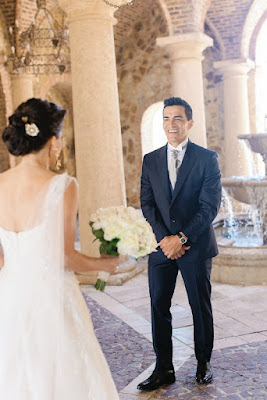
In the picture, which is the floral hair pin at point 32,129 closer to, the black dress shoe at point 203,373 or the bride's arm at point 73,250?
the bride's arm at point 73,250

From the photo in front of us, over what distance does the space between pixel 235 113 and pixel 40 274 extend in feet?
36.1

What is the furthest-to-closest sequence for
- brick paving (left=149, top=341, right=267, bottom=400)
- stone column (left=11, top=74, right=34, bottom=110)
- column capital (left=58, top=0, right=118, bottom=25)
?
stone column (left=11, top=74, right=34, bottom=110), column capital (left=58, top=0, right=118, bottom=25), brick paving (left=149, top=341, right=267, bottom=400)

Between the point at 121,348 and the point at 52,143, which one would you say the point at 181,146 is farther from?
the point at 121,348

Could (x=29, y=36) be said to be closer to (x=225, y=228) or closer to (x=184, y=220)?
(x=225, y=228)

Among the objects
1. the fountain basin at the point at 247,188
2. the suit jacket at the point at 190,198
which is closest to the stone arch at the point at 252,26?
the fountain basin at the point at 247,188

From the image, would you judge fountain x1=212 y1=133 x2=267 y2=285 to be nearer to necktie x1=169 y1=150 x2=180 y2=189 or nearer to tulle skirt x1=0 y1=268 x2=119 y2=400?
necktie x1=169 y1=150 x2=180 y2=189

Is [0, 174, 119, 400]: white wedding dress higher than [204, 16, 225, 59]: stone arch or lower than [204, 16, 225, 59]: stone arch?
lower

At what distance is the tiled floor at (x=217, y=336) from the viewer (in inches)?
141

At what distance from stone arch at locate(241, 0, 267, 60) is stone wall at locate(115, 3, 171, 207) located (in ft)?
6.34

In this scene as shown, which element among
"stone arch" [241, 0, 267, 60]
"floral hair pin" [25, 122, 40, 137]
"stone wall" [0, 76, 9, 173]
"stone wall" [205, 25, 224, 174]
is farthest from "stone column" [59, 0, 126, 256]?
"stone wall" [205, 25, 224, 174]

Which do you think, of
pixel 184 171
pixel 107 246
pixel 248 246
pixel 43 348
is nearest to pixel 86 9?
pixel 184 171

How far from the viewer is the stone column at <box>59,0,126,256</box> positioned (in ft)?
20.6

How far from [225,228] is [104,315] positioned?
4.50m

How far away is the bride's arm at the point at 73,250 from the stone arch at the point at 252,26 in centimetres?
1132
